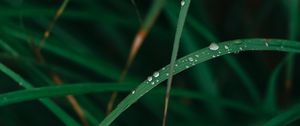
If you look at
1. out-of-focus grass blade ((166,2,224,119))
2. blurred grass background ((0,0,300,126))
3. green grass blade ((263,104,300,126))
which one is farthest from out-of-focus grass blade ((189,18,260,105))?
green grass blade ((263,104,300,126))

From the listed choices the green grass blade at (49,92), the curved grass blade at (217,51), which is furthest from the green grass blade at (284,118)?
the green grass blade at (49,92)

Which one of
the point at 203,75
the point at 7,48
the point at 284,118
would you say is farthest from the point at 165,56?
the point at 284,118

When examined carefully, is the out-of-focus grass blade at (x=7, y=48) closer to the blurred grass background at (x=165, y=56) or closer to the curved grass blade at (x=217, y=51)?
the blurred grass background at (x=165, y=56)

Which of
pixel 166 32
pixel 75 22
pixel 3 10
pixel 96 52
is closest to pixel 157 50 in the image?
pixel 166 32

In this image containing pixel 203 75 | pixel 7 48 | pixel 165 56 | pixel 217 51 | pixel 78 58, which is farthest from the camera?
pixel 165 56

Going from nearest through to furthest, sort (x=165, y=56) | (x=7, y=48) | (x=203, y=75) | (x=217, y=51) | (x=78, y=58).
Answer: (x=217, y=51)
(x=7, y=48)
(x=78, y=58)
(x=203, y=75)
(x=165, y=56)

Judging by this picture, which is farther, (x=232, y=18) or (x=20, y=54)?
(x=232, y=18)

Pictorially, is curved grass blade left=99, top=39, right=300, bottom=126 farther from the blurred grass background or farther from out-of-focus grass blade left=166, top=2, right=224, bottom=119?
out-of-focus grass blade left=166, top=2, right=224, bottom=119

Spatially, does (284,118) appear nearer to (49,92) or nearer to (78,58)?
(49,92)

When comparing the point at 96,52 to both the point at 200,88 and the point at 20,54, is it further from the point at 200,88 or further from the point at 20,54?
the point at 20,54
